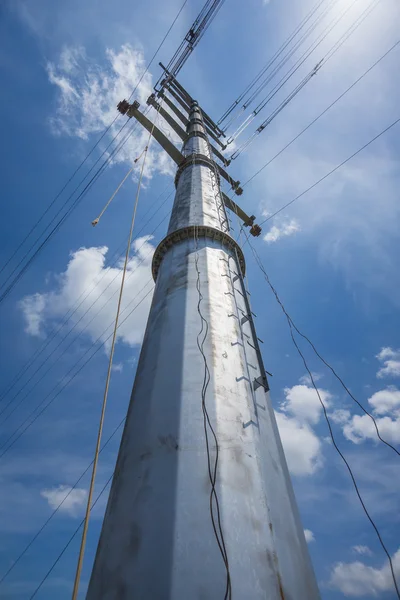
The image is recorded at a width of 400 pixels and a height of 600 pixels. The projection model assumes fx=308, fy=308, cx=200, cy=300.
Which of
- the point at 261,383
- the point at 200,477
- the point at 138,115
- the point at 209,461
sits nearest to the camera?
the point at 200,477

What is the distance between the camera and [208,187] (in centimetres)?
1096

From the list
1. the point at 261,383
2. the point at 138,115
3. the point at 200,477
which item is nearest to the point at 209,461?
the point at 200,477

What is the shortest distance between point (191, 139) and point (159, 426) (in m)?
15.2

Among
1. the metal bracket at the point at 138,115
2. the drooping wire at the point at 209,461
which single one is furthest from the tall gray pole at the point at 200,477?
the metal bracket at the point at 138,115

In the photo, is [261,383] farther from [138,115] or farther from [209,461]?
[138,115]

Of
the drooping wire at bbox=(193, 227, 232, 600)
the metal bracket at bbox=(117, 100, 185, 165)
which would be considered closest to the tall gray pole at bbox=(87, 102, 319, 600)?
the drooping wire at bbox=(193, 227, 232, 600)

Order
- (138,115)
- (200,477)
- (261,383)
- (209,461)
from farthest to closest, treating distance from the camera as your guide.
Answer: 1. (138,115)
2. (261,383)
3. (209,461)
4. (200,477)

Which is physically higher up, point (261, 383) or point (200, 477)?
point (261, 383)

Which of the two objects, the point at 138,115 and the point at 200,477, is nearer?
the point at 200,477

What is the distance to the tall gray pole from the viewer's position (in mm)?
2979

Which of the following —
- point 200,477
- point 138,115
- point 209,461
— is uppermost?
point 138,115

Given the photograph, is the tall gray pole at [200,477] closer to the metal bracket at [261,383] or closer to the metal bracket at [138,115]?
the metal bracket at [261,383]

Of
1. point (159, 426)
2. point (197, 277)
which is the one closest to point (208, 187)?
point (197, 277)

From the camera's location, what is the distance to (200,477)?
3627 millimetres
